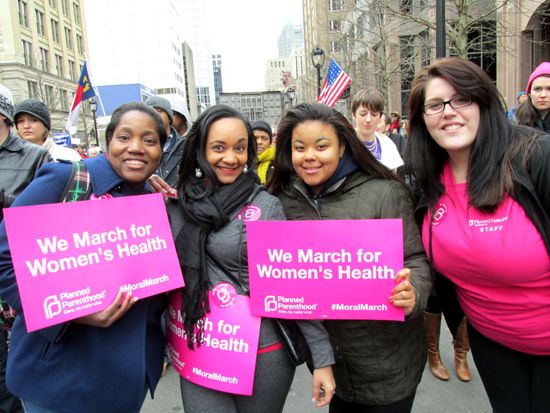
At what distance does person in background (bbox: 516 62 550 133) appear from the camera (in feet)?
12.7

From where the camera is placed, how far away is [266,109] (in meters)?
38.1

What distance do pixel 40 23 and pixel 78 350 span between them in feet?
181

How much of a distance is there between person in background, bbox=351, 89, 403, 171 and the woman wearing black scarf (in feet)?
9.07

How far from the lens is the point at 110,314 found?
1.71 m

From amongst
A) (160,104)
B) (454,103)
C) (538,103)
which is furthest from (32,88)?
(454,103)

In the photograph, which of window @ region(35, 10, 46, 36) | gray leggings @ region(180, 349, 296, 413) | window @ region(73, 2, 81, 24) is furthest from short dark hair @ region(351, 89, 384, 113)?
window @ region(73, 2, 81, 24)

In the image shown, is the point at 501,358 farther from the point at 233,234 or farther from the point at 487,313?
the point at 233,234

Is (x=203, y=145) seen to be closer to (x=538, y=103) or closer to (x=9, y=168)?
(x=9, y=168)

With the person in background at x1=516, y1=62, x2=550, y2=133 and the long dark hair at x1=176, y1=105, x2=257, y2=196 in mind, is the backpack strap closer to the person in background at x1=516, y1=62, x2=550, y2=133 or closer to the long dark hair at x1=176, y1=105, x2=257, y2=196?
the long dark hair at x1=176, y1=105, x2=257, y2=196

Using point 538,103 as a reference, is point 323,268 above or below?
below

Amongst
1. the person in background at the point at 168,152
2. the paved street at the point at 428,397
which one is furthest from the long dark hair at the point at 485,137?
the person in background at the point at 168,152

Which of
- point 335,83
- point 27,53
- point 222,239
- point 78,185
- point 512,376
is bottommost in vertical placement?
point 512,376

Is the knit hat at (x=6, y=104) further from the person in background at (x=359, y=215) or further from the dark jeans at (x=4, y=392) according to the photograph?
the person in background at (x=359, y=215)

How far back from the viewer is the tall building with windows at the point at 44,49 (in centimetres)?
3888
